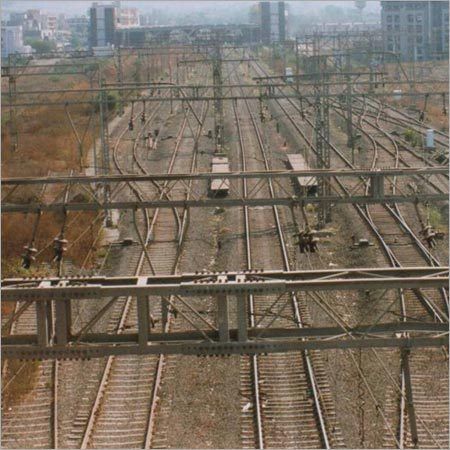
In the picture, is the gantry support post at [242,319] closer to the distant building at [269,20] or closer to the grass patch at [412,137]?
the grass patch at [412,137]

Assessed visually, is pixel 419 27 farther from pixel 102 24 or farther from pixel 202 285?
pixel 202 285

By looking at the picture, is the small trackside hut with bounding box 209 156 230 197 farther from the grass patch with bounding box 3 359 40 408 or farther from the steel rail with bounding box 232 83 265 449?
the grass patch with bounding box 3 359 40 408

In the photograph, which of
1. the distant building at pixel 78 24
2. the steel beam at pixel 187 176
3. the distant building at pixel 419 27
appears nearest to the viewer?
the steel beam at pixel 187 176

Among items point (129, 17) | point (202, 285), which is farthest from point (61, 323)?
point (129, 17)

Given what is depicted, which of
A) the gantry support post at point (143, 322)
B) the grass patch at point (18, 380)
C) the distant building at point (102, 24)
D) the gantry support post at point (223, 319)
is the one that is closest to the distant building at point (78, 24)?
the distant building at point (102, 24)

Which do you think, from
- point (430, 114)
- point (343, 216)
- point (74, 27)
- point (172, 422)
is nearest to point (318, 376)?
point (172, 422)

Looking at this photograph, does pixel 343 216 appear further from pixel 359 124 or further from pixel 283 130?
pixel 283 130
